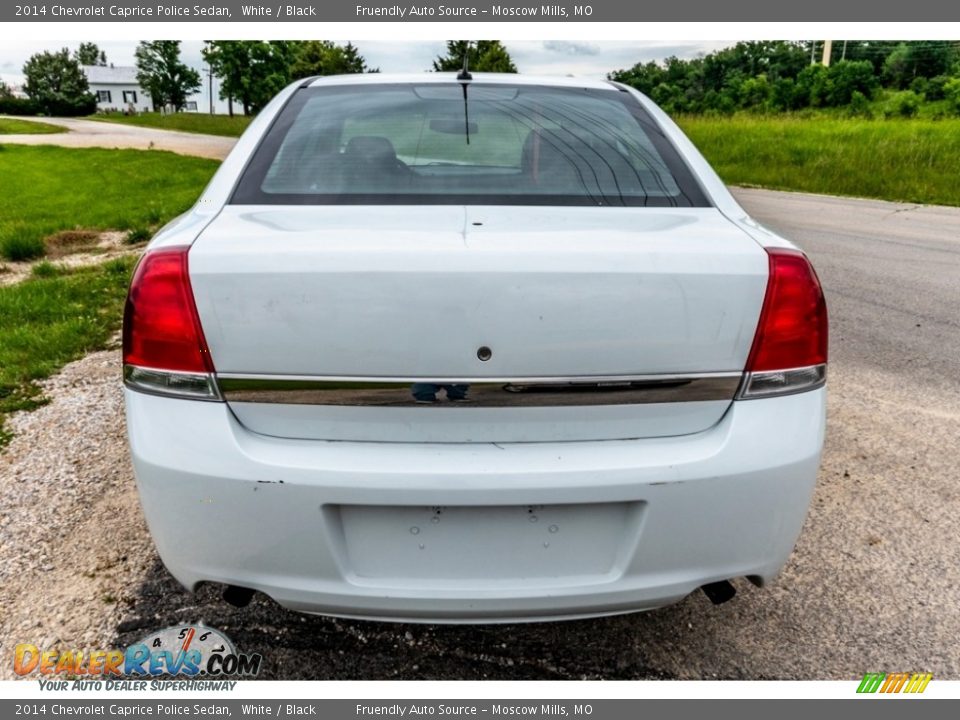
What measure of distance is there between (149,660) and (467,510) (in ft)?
3.79

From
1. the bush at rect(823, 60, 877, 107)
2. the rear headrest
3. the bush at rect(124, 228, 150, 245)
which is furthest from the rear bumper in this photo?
the bush at rect(823, 60, 877, 107)

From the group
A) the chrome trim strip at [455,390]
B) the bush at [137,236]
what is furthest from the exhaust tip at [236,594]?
the bush at [137,236]

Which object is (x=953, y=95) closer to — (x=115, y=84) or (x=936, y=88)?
(x=936, y=88)

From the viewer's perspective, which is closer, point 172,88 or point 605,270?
point 605,270

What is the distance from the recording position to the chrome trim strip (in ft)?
5.24

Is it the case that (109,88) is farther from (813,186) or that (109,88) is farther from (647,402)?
(647,402)

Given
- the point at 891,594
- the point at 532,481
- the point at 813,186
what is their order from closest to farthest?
1. the point at 532,481
2. the point at 891,594
3. the point at 813,186

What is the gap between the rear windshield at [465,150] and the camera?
2.07 meters

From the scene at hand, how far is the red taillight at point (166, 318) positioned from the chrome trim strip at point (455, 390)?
9 centimetres

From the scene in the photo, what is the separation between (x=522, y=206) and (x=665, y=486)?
0.83 meters

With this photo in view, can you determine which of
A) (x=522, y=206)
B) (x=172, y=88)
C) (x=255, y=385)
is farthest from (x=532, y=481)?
(x=172, y=88)

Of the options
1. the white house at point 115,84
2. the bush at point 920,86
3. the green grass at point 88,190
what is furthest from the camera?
the white house at point 115,84

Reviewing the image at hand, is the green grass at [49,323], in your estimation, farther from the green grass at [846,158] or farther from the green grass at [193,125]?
the green grass at [193,125]

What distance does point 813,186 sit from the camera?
14.6 m
